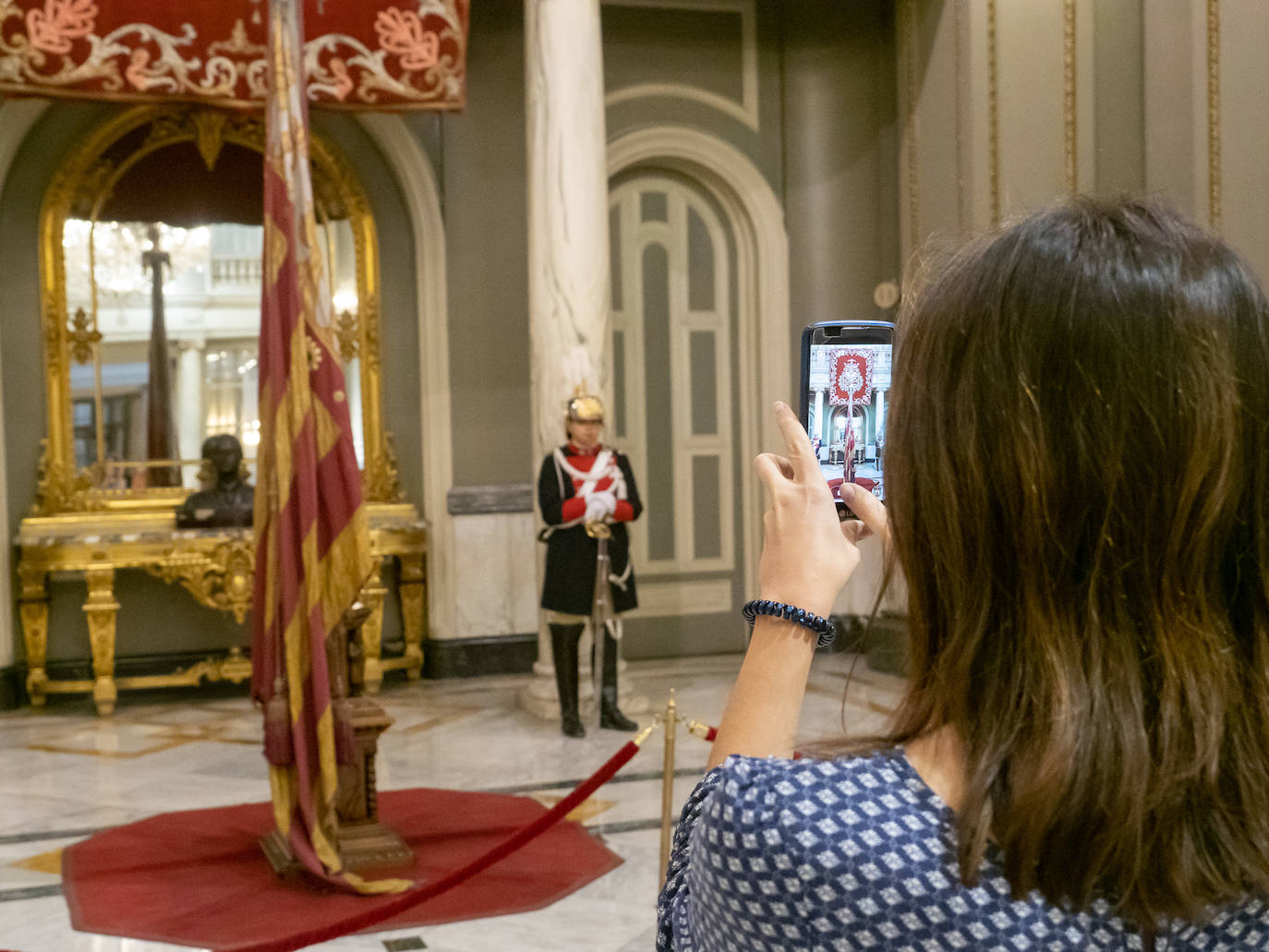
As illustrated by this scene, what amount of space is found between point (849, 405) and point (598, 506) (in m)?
4.75

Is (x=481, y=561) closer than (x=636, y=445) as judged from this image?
Yes

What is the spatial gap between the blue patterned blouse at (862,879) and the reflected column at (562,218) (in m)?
5.85

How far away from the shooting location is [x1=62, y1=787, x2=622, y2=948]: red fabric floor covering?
12.2ft

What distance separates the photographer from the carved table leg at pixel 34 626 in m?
7.10

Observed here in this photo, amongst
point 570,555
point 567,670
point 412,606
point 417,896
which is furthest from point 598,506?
point 417,896

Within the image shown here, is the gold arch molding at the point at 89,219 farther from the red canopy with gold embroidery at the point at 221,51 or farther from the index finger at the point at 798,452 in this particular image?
the index finger at the point at 798,452

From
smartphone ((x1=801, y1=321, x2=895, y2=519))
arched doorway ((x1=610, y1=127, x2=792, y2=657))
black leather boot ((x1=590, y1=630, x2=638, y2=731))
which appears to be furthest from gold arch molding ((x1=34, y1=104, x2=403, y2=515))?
smartphone ((x1=801, y1=321, x2=895, y2=519))

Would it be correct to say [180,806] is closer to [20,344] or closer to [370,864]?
[370,864]

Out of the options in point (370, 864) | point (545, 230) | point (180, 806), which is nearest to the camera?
point (370, 864)

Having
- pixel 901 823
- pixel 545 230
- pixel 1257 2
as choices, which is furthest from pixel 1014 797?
pixel 545 230

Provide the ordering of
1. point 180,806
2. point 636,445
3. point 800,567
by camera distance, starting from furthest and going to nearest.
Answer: point 636,445
point 180,806
point 800,567

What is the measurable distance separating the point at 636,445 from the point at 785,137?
7.35ft

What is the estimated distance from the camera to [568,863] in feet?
13.9

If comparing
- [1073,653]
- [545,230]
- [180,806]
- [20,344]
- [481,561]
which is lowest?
[180,806]
